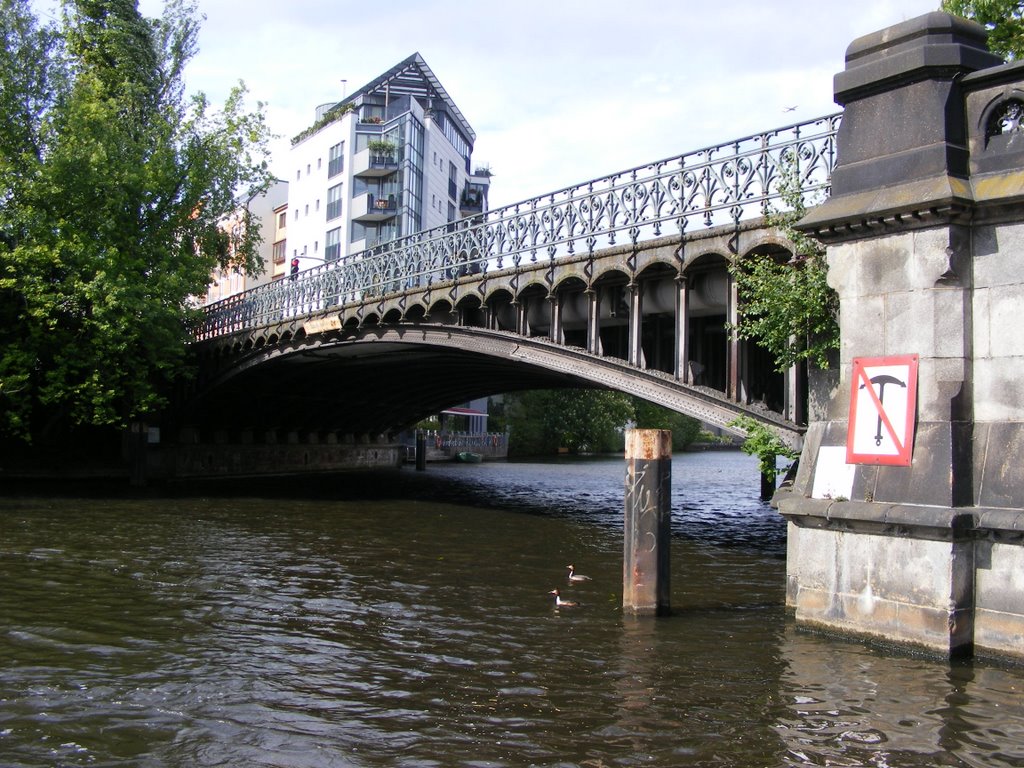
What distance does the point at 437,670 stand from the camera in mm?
10141

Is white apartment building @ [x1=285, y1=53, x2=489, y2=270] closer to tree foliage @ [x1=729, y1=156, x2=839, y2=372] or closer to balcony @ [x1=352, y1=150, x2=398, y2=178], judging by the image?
balcony @ [x1=352, y1=150, x2=398, y2=178]

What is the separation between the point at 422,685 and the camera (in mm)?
9555

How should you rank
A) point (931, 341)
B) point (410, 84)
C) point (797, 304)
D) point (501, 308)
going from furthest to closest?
point (410, 84) → point (501, 308) → point (797, 304) → point (931, 341)

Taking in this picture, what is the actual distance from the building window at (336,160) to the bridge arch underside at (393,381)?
22220 mm

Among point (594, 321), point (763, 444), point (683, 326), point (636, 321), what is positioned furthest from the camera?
point (594, 321)

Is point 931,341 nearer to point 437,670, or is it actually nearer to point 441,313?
point 437,670

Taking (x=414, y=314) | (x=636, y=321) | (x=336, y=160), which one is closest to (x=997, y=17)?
(x=636, y=321)

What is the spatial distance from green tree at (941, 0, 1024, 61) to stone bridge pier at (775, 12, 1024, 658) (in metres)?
7.42

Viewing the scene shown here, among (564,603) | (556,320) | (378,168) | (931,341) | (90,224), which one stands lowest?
(564,603)

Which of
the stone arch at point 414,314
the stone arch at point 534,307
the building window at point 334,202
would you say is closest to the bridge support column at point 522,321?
the stone arch at point 534,307

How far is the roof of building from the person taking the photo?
234 feet

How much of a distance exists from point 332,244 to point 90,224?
119 ft

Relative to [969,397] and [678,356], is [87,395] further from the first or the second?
[969,397]

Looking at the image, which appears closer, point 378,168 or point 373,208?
point 378,168
